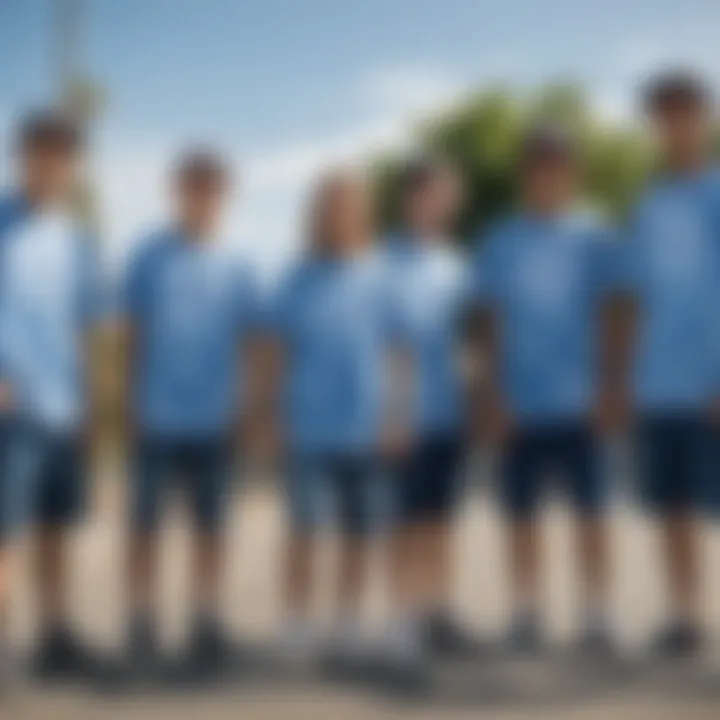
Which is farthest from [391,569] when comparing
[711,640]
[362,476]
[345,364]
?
[711,640]

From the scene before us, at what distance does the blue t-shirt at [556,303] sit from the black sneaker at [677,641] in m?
0.37

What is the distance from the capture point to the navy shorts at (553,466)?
206 cm

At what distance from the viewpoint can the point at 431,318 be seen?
2.05m

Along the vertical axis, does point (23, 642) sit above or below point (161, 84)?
below

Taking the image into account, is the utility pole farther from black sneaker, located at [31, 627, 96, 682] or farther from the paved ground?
black sneaker, located at [31, 627, 96, 682]

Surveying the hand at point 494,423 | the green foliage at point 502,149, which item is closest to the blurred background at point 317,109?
the green foliage at point 502,149

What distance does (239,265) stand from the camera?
2.07 m

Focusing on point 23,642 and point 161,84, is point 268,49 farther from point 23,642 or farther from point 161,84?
point 23,642

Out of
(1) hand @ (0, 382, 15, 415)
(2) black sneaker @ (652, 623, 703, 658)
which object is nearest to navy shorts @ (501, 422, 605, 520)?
(2) black sneaker @ (652, 623, 703, 658)

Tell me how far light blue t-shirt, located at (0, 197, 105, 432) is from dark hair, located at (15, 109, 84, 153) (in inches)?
4.3

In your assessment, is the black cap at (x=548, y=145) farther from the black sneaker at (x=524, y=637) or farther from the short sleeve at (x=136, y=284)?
the black sneaker at (x=524, y=637)

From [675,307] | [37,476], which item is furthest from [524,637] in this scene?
[37,476]

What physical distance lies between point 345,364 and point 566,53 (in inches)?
24.0

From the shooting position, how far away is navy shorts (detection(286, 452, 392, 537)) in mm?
2061
